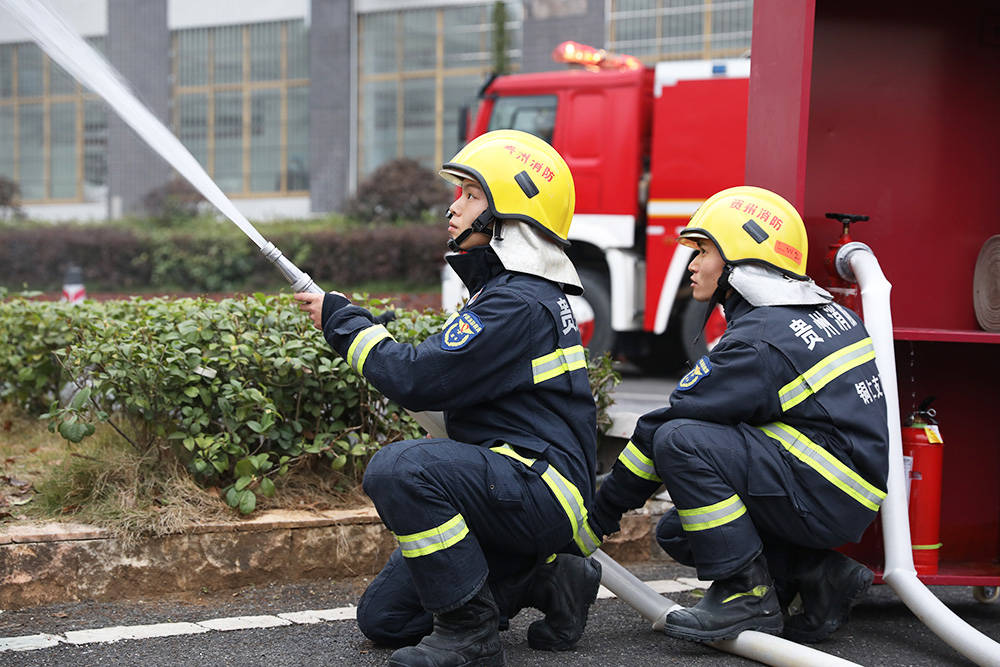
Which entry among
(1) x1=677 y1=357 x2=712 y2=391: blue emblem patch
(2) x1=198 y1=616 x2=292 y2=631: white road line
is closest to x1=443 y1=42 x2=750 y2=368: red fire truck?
(1) x1=677 y1=357 x2=712 y2=391: blue emblem patch

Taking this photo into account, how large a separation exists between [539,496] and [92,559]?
152 cm

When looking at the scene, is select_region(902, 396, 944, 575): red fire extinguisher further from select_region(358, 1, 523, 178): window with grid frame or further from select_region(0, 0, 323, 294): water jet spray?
select_region(358, 1, 523, 178): window with grid frame

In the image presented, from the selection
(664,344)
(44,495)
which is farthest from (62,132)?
(44,495)

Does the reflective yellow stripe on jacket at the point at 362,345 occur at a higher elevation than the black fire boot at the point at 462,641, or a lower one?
higher

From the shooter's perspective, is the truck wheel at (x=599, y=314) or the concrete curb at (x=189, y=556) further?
the truck wheel at (x=599, y=314)

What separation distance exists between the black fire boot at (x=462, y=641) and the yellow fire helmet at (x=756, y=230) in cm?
129

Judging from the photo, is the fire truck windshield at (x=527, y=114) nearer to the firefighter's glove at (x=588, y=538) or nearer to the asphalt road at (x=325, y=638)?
the asphalt road at (x=325, y=638)

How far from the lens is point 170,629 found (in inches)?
131

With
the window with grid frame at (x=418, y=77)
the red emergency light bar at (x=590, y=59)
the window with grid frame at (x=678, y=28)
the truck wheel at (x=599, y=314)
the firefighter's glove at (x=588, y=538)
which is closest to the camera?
the firefighter's glove at (x=588, y=538)

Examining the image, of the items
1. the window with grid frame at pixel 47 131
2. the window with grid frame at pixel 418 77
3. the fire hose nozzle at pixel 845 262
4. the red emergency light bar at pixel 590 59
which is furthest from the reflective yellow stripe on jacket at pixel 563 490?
the window with grid frame at pixel 47 131

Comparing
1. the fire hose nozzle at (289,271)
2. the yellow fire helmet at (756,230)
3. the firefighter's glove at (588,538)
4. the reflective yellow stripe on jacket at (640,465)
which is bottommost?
the firefighter's glove at (588,538)

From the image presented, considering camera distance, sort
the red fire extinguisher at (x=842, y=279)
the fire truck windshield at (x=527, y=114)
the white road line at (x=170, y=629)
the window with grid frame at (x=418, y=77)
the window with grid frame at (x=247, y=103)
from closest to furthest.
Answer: the white road line at (x=170, y=629), the red fire extinguisher at (x=842, y=279), the fire truck windshield at (x=527, y=114), the window with grid frame at (x=418, y=77), the window with grid frame at (x=247, y=103)

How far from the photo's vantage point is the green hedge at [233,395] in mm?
3818

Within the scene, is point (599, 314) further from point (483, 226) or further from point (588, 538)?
point (483, 226)
